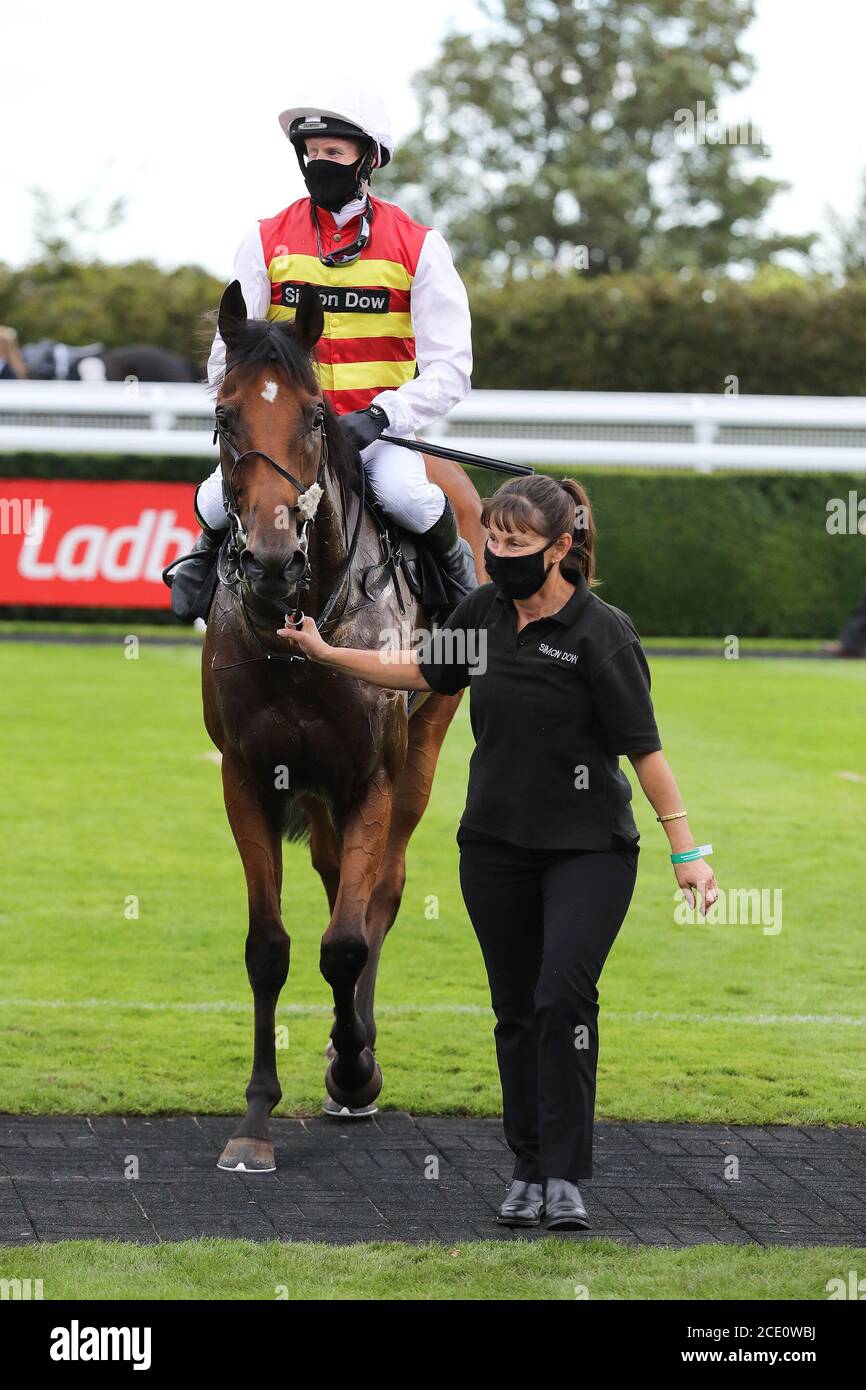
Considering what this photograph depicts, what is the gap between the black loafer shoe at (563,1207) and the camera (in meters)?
4.62

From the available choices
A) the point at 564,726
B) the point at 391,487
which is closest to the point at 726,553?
the point at 391,487

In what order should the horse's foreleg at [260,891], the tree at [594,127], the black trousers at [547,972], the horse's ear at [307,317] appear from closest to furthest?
the black trousers at [547,972] < the horse's ear at [307,317] < the horse's foreleg at [260,891] < the tree at [594,127]

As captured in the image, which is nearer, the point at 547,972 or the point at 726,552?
the point at 547,972

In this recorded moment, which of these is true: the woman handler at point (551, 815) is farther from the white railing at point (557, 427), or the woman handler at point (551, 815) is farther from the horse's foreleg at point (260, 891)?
the white railing at point (557, 427)

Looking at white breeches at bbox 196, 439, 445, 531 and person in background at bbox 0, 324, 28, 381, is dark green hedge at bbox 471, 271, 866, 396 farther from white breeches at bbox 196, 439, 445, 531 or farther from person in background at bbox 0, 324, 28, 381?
white breeches at bbox 196, 439, 445, 531

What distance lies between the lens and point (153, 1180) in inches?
200

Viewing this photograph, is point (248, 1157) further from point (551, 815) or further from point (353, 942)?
point (551, 815)

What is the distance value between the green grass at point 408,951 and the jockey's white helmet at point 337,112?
2.78 metres

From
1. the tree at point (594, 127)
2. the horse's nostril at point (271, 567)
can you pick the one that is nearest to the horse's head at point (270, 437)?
the horse's nostril at point (271, 567)

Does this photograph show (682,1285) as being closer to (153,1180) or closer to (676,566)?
(153,1180)

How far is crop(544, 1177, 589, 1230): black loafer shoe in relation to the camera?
4.62 metres

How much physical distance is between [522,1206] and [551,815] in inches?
36.4

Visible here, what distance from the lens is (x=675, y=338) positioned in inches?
1033

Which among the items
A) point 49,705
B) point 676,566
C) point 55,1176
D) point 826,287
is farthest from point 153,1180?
point 826,287
